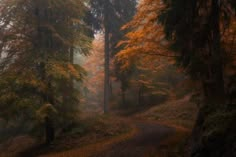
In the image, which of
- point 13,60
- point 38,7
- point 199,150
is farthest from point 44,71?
point 199,150

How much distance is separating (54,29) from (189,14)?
308 inches

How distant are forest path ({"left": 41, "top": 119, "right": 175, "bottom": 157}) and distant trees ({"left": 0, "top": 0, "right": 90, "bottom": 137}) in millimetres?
2557

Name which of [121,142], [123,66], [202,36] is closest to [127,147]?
[121,142]

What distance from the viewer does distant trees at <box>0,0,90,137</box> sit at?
11.7 metres

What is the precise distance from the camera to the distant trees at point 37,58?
11.7 m

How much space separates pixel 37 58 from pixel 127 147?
6979mm

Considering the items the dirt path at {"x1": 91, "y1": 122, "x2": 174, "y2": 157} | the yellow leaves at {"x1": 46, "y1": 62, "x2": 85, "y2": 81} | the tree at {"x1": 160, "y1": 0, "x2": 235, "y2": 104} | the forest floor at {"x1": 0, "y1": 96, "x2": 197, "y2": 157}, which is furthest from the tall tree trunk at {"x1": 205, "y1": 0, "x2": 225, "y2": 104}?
the yellow leaves at {"x1": 46, "y1": 62, "x2": 85, "y2": 81}

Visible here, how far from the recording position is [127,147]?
1076cm

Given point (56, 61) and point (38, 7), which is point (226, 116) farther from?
point (38, 7)

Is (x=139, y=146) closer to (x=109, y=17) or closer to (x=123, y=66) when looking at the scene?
(x=123, y=66)

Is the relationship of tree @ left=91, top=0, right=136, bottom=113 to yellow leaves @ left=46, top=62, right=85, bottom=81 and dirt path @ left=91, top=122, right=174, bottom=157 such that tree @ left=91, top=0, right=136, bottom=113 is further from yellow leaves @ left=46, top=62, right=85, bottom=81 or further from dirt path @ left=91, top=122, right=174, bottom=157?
dirt path @ left=91, top=122, right=174, bottom=157

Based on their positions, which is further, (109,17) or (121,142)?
(109,17)

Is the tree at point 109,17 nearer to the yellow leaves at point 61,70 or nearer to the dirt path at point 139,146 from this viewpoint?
the yellow leaves at point 61,70

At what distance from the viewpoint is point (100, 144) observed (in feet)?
39.4
